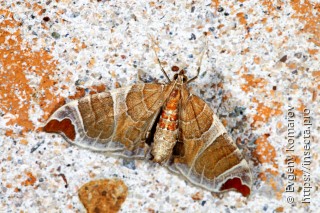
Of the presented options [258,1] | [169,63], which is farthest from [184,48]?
[258,1]

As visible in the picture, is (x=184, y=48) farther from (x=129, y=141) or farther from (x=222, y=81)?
(x=129, y=141)

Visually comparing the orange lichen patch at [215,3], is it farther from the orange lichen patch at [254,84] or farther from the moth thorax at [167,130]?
the moth thorax at [167,130]

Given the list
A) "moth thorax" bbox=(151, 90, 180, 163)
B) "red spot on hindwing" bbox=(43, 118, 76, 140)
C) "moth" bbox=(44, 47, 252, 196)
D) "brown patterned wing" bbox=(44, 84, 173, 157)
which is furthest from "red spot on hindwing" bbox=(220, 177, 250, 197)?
"red spot on hindwing" bbox=(43, 118, 76, 140)

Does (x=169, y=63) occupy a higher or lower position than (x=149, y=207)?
higher

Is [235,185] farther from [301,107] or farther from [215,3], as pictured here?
[215,3]

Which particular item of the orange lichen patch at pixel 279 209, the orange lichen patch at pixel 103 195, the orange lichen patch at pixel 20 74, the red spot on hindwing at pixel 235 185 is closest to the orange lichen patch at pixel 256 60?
the red spot on hindwing at pixel 235 185

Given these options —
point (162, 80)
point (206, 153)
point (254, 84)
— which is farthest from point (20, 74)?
point (254, 84)
